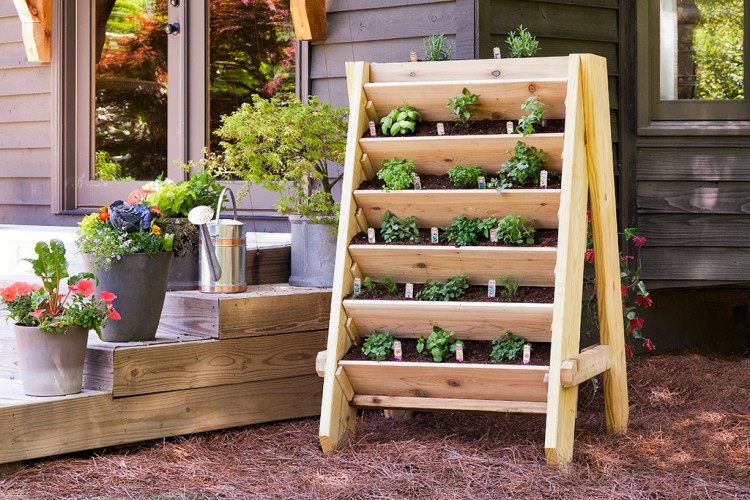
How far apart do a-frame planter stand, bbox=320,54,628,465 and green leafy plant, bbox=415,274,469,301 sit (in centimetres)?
4

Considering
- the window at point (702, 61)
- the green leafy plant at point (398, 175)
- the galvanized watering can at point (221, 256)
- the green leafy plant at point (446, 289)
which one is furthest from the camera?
the window at point (702, 61)

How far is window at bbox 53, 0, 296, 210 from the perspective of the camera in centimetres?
529

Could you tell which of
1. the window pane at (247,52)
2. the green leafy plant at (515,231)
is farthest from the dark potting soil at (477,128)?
the window pane at (247,52)

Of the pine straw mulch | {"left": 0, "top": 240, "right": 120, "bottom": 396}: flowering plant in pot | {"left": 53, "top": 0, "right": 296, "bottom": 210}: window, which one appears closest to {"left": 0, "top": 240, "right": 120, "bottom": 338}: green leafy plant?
{"left": 0, "top": 240, "right": 120, "bottom": 396}: flowering plant in pot

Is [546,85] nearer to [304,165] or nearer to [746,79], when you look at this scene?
[304,165]

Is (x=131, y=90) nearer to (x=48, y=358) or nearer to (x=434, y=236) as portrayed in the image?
(x=48, y=358)

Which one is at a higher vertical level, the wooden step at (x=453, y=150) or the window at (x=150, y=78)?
the window at (x=150, y=78)

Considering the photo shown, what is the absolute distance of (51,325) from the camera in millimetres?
3309

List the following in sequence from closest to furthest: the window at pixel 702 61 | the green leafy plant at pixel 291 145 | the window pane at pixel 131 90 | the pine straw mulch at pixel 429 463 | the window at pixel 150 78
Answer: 1. the pine straw mulch at pixel 429 463
2. the green leafy plant at pixel 291 145
3. the window at pixel 702 61
4. the window at pixel 150 78
5. the window pane at pixel 131 90

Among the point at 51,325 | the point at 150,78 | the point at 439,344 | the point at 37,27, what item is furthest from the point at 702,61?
the point at 37,27

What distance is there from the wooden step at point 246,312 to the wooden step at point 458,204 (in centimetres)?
60

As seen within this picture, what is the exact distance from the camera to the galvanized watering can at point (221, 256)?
3.98 m

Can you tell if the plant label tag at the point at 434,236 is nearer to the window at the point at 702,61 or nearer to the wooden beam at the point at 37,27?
the window at the point at 702,61

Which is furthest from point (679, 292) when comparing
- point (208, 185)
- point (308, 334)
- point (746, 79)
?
point (208, 185)
